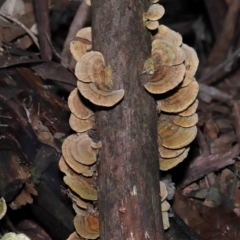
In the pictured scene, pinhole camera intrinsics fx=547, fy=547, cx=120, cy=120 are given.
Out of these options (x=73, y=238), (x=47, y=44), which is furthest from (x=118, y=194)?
(x=47, y=44)

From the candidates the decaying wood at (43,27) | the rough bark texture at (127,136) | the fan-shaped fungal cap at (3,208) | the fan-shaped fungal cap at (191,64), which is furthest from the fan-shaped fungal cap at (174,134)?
the decaying wood at (43,27)

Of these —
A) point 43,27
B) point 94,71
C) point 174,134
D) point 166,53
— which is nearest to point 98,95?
point 94,71

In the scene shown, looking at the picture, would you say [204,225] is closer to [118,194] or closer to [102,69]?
[118,194]

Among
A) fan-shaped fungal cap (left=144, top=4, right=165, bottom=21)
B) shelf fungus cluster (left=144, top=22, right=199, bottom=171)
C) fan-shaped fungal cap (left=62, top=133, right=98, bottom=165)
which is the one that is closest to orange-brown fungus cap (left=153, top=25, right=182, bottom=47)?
shelf fungus cluster (left=144, top=22, right=199, bottom=171)

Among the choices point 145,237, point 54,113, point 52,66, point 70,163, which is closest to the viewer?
point 145,237

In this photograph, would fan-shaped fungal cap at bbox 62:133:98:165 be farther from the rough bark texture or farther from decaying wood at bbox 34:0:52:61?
decaying wood at bbox 34:0:52:61
